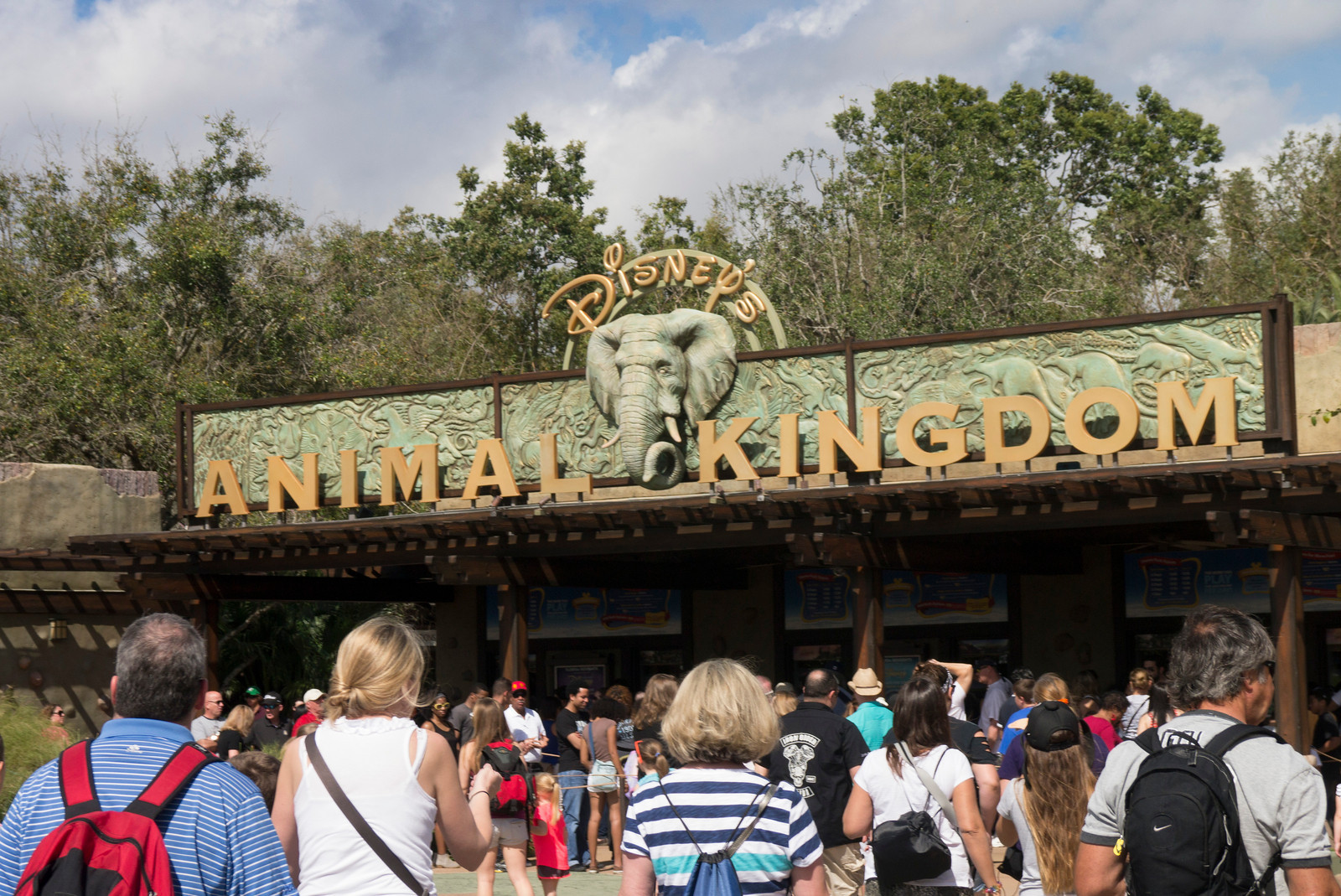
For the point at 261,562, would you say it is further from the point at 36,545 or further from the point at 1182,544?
the point at 1182,544

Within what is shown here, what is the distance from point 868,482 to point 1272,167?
70.1ft

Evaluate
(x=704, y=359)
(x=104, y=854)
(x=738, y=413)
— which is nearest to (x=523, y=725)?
(x=738, y=413)

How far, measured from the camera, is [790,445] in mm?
15297

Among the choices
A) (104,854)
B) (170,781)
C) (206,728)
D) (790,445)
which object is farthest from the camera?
(790,445)

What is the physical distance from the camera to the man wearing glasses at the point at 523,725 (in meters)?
12.0

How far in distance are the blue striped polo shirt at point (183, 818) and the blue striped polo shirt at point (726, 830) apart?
1.03 meters

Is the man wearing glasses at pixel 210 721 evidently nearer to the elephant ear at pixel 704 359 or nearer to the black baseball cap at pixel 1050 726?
the elephant ear at pixel 704 359

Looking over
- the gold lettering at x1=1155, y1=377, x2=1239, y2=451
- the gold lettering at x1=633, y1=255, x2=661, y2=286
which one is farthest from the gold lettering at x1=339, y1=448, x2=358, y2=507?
the gold lettering at x1=1155, y1=377, x2=1239, y2=451

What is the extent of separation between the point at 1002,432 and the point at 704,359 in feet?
12.0

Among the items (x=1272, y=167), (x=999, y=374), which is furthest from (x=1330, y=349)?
(x=1272, y=167)

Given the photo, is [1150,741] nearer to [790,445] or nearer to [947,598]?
[790,445]

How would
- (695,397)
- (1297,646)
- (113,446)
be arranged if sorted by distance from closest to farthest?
1. (1297,646)
2. (695,397)
3. (113,446)

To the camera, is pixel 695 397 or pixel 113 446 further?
pixel 113 446

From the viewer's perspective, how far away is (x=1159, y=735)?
12.1 feet
